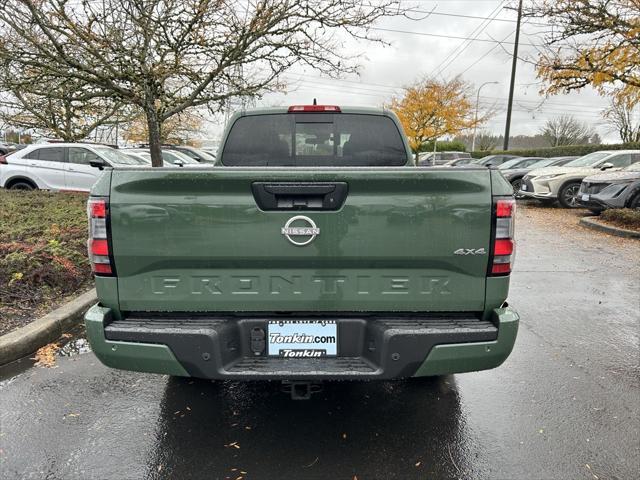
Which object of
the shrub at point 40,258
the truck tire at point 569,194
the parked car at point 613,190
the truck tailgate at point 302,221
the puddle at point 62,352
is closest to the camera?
the truck tailgate at point 302,221

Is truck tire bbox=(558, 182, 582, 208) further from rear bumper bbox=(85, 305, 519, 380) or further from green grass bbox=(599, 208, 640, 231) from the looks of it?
rear bumper bbox=(85, 305, 519, 380)

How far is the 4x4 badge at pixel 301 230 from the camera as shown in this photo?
7.59 feet

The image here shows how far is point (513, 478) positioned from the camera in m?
2.41

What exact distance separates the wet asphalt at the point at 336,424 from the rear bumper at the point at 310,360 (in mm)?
552

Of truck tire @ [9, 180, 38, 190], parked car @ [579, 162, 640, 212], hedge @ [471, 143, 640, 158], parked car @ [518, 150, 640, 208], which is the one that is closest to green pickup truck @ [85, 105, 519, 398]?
parked car @ [579, 162, 640, 212]

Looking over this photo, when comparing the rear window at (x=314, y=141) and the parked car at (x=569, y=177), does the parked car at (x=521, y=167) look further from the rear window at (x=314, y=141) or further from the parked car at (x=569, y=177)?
the rear window at (x=314, y=141)

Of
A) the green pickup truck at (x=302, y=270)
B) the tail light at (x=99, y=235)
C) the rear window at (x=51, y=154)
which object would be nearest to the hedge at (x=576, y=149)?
the rear window at (x=51, y=154)

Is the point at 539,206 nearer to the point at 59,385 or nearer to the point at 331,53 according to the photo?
the point at 331,53

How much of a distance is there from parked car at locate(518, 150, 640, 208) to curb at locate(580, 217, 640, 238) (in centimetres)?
290

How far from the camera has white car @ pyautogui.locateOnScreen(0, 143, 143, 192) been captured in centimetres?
1227

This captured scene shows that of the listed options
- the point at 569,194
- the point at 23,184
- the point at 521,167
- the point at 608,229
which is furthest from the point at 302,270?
the point at 521,167

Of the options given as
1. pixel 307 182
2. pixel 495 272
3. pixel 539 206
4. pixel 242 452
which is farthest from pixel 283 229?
pixel 539 206

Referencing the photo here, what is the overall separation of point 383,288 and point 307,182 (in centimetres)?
67

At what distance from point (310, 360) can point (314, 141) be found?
2.02 meters
